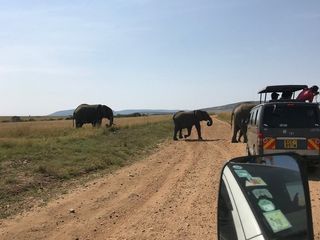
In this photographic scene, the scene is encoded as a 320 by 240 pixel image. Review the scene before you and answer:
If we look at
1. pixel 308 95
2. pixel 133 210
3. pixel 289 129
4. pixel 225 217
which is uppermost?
pixel 308 95

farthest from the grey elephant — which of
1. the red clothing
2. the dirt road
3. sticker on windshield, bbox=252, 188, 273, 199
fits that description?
sticker on windshield, bbox=252, 188, 273, 199

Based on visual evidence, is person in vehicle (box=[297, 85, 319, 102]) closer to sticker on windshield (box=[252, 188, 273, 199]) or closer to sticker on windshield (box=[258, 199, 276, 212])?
sticker on windshield (box=[252, 188, 273, 199])

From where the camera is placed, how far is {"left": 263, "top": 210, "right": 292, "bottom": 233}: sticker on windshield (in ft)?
10.1

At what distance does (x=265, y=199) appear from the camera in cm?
330

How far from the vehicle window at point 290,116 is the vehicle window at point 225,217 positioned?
11.0m

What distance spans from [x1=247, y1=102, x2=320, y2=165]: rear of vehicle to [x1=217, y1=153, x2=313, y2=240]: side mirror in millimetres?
10562

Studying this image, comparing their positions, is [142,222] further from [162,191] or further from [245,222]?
[245,222]

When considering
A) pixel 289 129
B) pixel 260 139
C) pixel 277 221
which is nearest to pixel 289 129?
pixel 289 129

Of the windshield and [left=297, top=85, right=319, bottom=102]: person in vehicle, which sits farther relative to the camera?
[left=297, top=85, right=319, bottom=102]: person in vehicle

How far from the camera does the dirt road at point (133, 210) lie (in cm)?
821

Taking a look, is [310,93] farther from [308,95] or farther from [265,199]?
[265,199]

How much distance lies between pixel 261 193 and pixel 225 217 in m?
0.34

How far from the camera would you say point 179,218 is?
901cm

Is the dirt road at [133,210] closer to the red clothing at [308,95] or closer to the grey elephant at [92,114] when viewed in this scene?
the red clothing at [308,95]
